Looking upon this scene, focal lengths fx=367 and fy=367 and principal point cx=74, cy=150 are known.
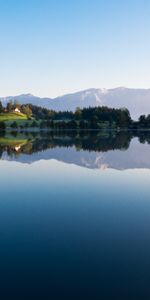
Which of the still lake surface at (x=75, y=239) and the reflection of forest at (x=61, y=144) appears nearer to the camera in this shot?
the still lake surface at (x=75, y=239)

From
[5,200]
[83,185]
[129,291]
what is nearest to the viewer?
[129,291]

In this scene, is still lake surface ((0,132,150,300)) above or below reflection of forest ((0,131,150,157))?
above

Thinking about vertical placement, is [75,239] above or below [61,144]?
above

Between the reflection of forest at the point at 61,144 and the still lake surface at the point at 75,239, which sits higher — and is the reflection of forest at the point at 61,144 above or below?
below

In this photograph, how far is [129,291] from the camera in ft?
41.0

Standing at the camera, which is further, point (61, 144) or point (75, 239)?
point (61, 144)

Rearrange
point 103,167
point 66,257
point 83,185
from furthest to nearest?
point 103,167 < point 83,185 < point 66,257

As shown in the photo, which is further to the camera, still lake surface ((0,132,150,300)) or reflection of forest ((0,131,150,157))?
reflection of forest ((0,131,150,157))

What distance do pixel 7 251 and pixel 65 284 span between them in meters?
4.10

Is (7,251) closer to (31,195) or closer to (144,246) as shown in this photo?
(144,246)

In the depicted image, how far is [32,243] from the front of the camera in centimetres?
1720

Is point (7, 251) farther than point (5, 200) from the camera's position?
No

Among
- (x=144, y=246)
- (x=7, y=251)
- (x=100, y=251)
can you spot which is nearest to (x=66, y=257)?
(x=100, y=251)

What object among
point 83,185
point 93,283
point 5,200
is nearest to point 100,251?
point 93,283
